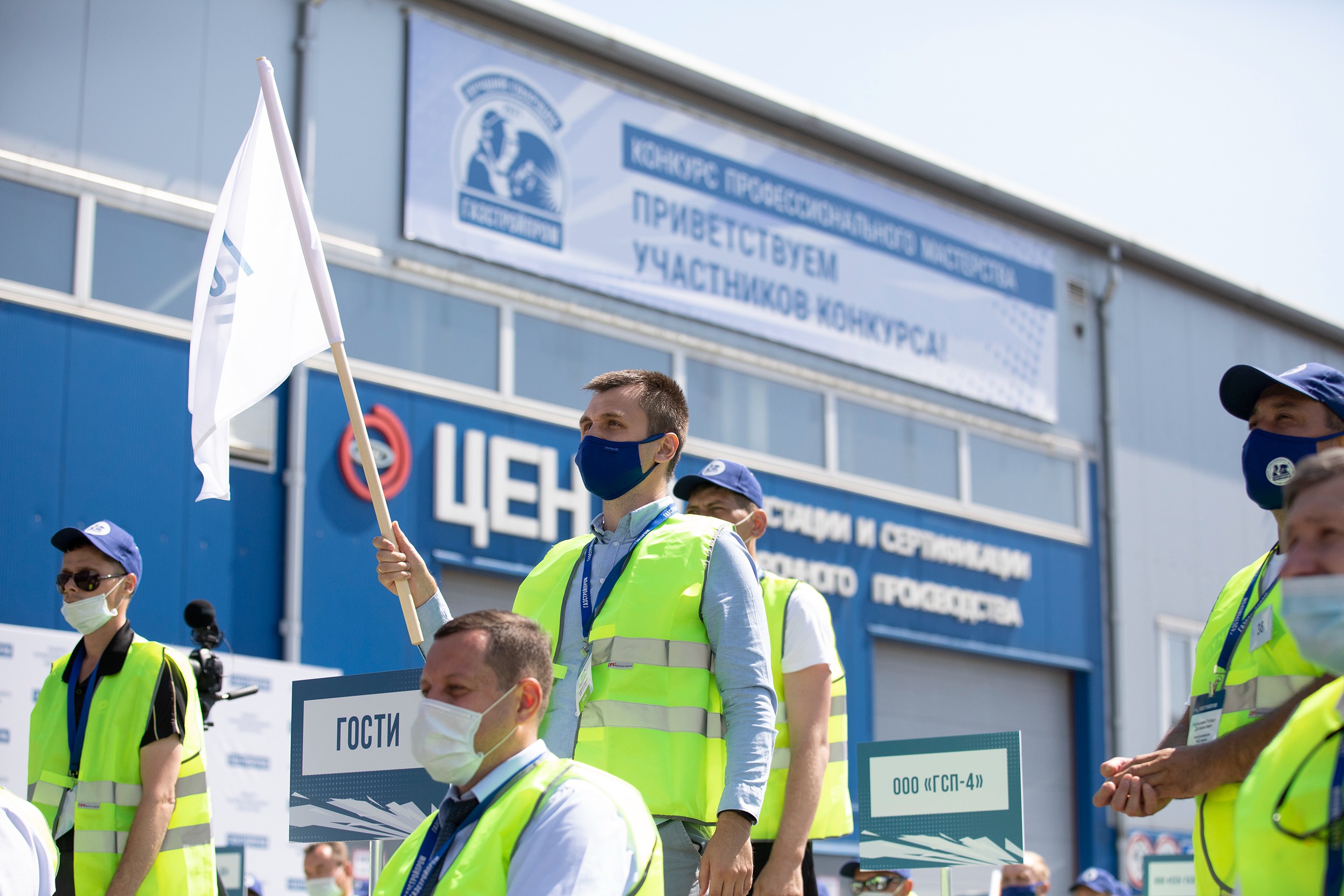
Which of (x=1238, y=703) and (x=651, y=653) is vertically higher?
(x=651, y=653)

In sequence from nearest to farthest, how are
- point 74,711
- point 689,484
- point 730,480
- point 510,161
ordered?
point 74,711
point 730,480
point 689,484
point 510,161

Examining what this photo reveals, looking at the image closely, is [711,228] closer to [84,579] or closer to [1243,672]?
[84,579]

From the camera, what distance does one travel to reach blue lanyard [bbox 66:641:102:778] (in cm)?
539

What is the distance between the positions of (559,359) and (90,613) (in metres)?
11.8

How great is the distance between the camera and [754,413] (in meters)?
19.0

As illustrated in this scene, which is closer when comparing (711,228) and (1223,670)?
(1223,670)

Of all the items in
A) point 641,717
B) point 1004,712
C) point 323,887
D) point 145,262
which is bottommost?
point 323,887

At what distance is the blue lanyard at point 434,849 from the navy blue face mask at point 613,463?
117cm

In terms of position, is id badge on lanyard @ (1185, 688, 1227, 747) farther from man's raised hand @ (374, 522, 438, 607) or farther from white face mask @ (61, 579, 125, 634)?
white face mask @ (61, 579, 125, 634)

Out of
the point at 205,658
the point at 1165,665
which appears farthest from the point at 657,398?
the point at 1165,665

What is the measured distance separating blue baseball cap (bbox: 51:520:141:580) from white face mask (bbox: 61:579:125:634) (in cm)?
13

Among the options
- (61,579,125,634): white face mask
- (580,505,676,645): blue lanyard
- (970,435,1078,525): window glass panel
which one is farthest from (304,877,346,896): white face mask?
(970,435,1078,525): window glass panel

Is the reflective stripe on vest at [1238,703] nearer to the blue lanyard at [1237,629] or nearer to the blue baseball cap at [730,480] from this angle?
the blue lanyard at [1237,629]

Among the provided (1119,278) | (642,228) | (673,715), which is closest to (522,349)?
(642,228)
